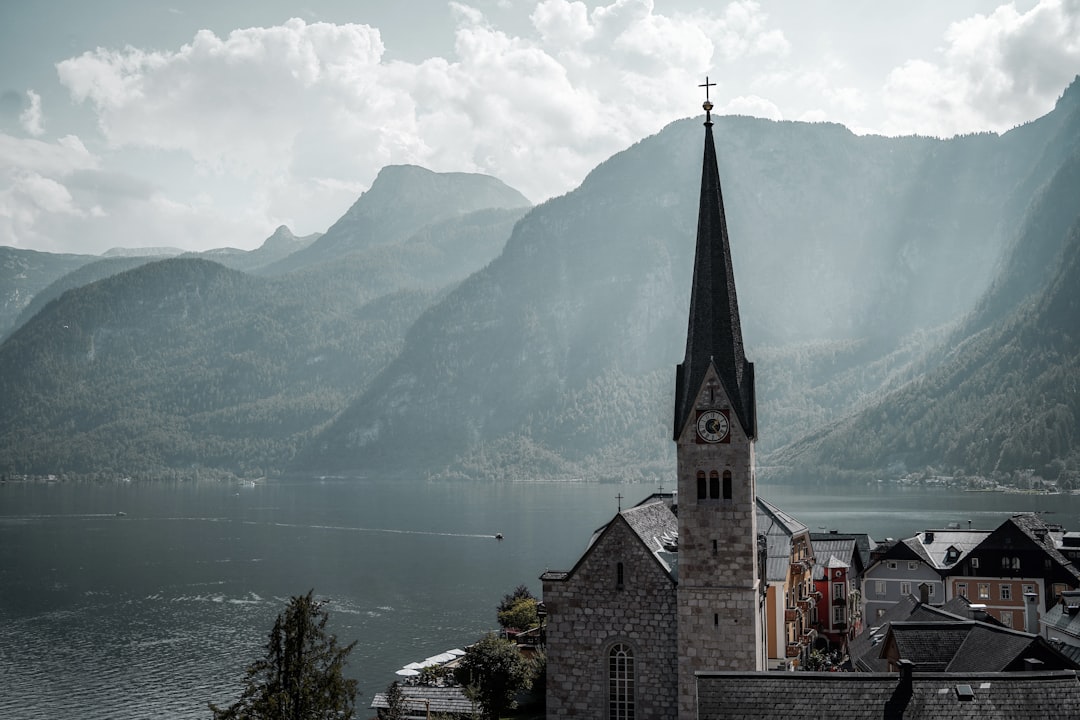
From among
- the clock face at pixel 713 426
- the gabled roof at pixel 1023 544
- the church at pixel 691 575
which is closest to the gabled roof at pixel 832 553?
the gabled roof at pixel 1023 544

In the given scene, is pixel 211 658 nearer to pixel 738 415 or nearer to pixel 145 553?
pixel 738 415

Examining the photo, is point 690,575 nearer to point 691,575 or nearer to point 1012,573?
point 691,575

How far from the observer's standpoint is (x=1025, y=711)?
3362cm

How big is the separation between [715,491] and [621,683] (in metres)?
8.91

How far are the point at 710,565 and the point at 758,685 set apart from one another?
741cm

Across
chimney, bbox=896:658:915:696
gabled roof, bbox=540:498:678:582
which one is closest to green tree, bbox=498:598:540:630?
gabled roof, bbox=540:498:678:582

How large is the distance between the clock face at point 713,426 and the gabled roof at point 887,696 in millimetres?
10355

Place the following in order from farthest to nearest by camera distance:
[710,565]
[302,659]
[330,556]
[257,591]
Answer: [330,556], [257,591], [710,565], [302,659]

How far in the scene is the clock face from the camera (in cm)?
4241

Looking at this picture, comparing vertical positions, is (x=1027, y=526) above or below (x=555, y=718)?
above

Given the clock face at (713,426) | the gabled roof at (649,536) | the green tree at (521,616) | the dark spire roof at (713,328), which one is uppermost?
the dark spire roof at (713,328)

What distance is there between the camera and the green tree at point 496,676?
2235 inches

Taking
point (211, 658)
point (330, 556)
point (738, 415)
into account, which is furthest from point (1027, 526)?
point (330, 556)

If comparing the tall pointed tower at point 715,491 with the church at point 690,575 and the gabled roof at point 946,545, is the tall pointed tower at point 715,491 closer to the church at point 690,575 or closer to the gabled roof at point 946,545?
the church at point 690,575
